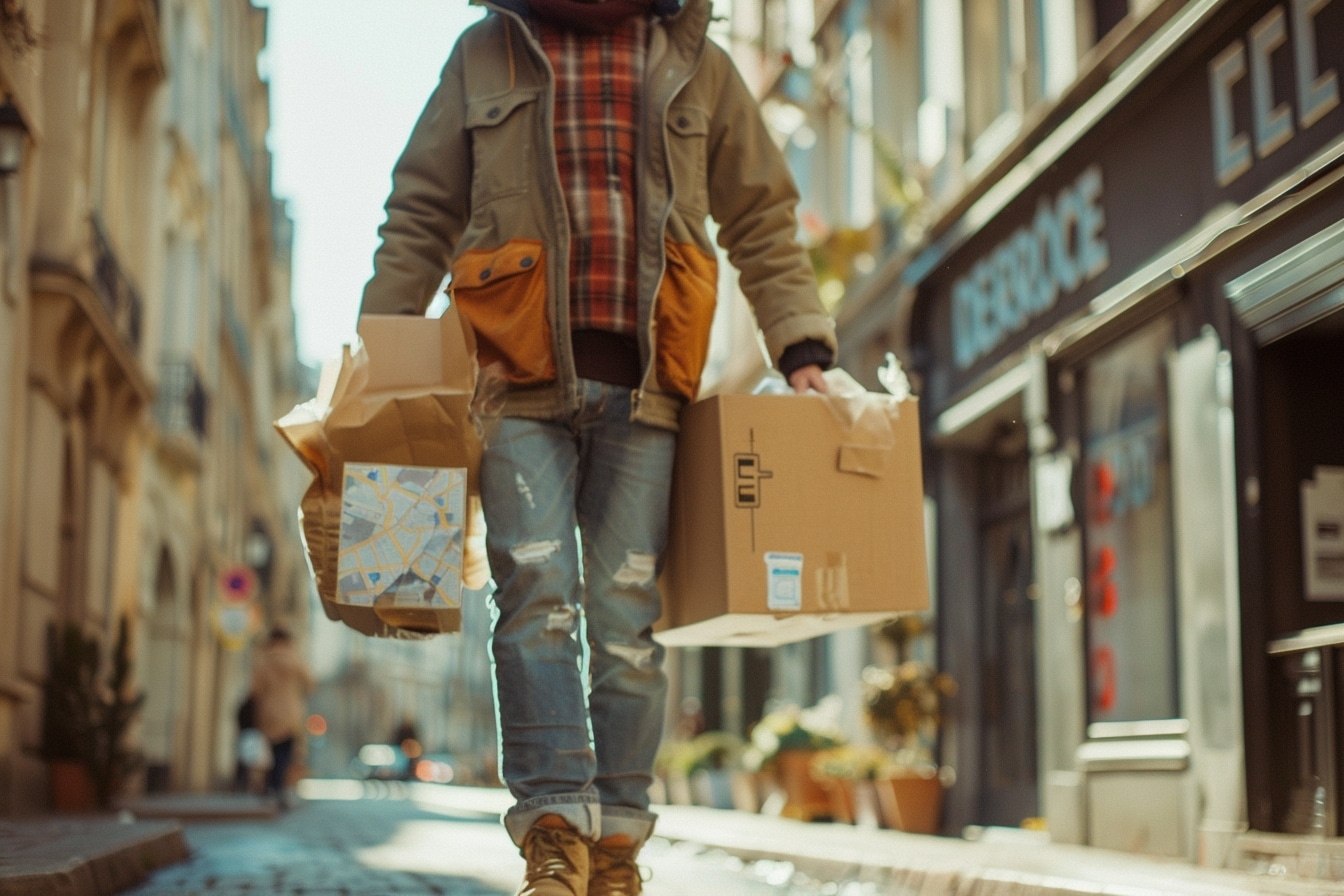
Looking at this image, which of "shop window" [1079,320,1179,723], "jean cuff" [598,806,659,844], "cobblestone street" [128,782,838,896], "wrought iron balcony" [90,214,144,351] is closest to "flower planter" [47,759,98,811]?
"cobblestone street" [128,782,838,896]

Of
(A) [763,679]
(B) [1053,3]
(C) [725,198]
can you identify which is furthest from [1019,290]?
(A) [763,679]

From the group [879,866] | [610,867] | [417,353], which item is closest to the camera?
[417,353]

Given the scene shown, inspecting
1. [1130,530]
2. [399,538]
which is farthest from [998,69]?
[399,538]

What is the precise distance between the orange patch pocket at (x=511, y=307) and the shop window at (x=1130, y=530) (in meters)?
5.32

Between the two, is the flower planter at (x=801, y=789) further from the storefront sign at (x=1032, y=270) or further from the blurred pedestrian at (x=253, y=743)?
the blurred pedestrian at (x=253, y=743)

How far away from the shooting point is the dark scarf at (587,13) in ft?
13.9

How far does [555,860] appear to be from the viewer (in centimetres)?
377

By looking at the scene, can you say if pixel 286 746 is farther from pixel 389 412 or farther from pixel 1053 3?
pixel 389 412

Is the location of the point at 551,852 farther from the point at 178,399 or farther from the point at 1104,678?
the point at 178,399

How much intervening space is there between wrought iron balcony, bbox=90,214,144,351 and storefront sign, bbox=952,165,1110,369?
6.25 m

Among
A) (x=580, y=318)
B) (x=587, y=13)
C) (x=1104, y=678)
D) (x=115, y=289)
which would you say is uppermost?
(x=115, y=289)

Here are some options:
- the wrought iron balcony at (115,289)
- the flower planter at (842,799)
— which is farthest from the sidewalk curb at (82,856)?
the wrought iron balcony at (115,289)

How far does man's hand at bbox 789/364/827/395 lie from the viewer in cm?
429

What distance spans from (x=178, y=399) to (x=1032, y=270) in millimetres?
12242
